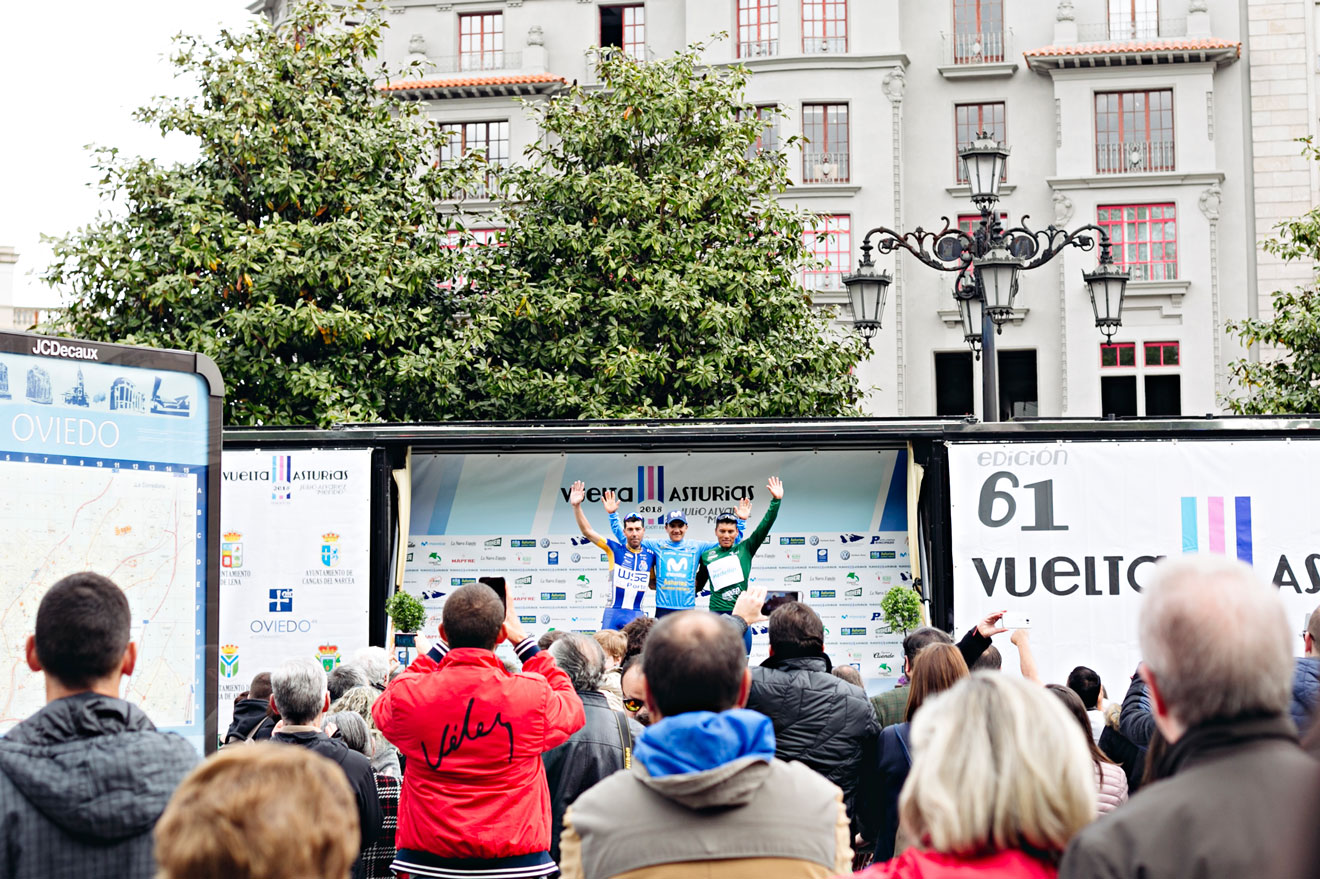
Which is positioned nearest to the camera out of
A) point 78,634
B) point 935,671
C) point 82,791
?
point 82,791

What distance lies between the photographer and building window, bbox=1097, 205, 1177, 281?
37.3m

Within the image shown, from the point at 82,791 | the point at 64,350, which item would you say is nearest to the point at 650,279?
the point at 64,350

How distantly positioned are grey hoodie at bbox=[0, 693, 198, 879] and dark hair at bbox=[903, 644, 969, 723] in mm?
2837

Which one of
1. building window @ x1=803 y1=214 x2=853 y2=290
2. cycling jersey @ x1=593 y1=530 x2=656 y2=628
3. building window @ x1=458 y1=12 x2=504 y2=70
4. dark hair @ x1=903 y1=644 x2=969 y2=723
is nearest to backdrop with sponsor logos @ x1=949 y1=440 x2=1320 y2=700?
cycling jersey @ x1=593 y1=530 x2=656 y2=628

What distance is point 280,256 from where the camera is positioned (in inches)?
795

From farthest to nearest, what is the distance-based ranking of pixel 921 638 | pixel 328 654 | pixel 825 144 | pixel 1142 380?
pixel 825 144, pixel 1142 380, pixel 328 654, pixel 921 638

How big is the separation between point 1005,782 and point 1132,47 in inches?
1507

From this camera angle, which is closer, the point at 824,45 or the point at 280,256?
the point at 280,256

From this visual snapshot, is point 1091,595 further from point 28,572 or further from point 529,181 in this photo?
point 529,181

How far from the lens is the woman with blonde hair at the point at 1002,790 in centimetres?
279

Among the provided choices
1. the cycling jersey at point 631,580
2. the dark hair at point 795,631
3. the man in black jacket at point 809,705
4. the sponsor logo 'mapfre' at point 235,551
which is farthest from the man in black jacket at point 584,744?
the sponsor logo 'mapfre' at point 235,551

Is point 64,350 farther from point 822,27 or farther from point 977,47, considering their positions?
point 977,47

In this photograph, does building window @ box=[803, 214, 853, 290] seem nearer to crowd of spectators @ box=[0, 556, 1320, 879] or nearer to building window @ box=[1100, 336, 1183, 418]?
building window @ box=[1100, 336, 1183, 418]

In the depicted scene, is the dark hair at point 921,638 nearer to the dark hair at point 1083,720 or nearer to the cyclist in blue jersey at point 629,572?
the dark hair at point 1083,720
